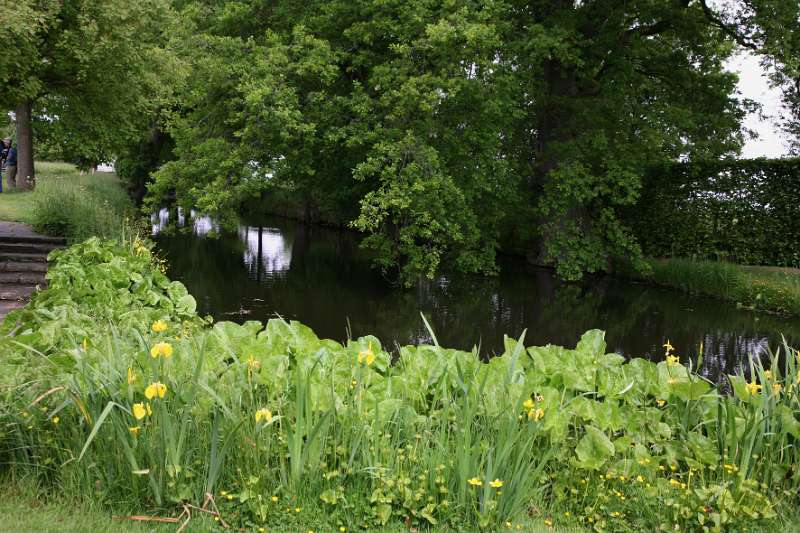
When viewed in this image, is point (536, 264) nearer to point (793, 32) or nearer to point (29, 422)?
point (793, 32)

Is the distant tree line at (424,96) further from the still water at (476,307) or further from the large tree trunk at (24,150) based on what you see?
the large tree trunk at (24,150)

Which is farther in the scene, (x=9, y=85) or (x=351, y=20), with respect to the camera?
(x=351, y=20)

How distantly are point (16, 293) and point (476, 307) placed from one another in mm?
8835

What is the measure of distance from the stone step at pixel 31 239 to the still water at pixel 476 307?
2818 millimetres

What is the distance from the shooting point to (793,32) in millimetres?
14594

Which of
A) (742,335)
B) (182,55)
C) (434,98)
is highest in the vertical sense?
(182,55)

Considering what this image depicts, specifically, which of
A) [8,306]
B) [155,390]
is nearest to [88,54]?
[8,306]

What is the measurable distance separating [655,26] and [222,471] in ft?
60.5

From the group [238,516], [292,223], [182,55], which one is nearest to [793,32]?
[182,55]

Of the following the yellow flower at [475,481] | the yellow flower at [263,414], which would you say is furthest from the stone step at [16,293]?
the yellow flower at [475,481]

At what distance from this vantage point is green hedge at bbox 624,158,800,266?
54.8 feet

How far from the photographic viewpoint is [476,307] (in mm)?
14398

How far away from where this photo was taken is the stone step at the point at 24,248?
37.0 feet

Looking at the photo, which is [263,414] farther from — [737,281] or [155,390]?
[737,281]
